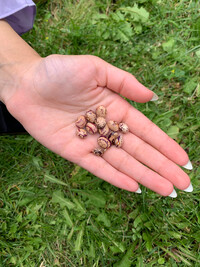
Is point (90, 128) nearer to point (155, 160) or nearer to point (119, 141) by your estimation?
point (119, 141)

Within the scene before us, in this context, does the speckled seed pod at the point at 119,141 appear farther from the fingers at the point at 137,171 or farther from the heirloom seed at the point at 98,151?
→ the heirloom seed at the point at 98,151

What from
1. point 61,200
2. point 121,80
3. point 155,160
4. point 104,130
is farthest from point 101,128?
point 61,200

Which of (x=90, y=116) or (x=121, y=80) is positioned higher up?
(x=121, y=80)

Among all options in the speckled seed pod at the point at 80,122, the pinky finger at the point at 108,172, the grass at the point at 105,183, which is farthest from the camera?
the grass at the point at 105,183

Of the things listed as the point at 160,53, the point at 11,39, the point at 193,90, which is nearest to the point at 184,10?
the point at 160,53

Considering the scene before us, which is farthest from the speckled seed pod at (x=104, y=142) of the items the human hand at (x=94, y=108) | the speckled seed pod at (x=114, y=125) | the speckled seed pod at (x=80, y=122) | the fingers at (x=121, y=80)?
the fingers at (x=121, y=80)

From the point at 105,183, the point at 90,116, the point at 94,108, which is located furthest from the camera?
the point at 105,183
